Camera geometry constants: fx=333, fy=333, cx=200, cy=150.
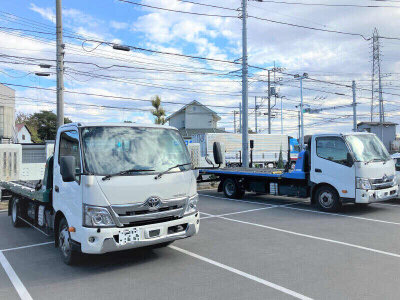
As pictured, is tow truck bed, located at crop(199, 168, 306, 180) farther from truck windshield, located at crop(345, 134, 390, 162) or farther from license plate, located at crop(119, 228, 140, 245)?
license plate, located at crop(119, 228, 140, 245)

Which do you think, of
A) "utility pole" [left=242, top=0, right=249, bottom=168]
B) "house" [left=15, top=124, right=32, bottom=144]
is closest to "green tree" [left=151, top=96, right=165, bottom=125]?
"utility pole" [left=242, top=0, right=249, bottom=168]

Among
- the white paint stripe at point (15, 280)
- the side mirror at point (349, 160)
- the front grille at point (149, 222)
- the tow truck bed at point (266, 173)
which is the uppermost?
the side mirror at point (349, 160)

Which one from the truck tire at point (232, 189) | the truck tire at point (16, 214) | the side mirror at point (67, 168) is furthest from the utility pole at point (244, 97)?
the side mirror at point (67, 168)

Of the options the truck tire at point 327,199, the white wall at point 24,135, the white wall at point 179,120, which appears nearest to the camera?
the truck tire at point 327,199

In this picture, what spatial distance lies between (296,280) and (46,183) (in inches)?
175

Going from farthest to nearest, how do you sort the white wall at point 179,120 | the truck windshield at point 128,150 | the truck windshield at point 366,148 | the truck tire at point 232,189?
A: the white wall at point 179,120 < the truck tire at point 232,189 < the truck windshield at point 366,148 < the truck windshield at point 128,150

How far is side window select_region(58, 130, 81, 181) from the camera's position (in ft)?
15.8

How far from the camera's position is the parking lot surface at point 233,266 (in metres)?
4.07

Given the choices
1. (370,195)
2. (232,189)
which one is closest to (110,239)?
(370,195)

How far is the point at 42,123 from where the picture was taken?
67.6 m

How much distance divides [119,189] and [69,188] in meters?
0.89

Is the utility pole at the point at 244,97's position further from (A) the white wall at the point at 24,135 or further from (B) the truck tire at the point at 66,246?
(A) the white wall at the point at 24,135

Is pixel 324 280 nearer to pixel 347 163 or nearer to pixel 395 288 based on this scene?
pixel 395 288

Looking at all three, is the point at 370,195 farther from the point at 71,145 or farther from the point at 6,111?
the point at 6,111
